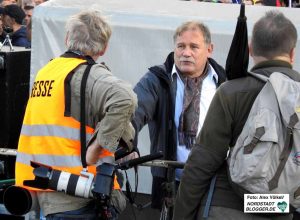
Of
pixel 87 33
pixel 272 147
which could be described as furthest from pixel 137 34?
pixel 272 147

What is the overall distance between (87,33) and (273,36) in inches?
42.3

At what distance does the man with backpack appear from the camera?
326cm

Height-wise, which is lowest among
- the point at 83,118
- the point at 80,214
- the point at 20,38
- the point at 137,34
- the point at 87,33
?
the point at 80,214

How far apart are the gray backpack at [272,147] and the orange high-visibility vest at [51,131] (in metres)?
0.96

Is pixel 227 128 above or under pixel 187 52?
under

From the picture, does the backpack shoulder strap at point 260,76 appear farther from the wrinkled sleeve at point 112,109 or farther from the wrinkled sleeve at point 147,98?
the wrinkled sleeve at point 147,98

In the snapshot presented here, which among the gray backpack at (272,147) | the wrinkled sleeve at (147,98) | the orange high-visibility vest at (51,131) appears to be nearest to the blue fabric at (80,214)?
the orange high-visibility vest at (51,131)

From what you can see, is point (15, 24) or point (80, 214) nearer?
point (80, 214)

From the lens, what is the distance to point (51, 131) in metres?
3.75

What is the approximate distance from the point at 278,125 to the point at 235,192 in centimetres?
38

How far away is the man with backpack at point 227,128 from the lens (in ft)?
10.7

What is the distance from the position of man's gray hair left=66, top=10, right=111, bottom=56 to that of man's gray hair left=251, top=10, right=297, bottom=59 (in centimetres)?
93

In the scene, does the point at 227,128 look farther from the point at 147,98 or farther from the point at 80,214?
the point at 147,98

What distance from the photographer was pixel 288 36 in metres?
3.32
